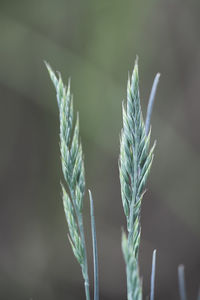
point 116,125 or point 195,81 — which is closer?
point 116,125

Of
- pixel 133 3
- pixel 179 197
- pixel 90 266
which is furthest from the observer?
pixel 90 266

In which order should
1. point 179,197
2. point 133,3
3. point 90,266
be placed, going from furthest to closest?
point 90,266, point 179,197, point 133,3

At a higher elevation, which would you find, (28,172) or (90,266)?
(28,172)

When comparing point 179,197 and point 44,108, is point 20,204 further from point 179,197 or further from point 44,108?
point 179,197

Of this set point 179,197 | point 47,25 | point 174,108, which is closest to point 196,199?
point 179,197

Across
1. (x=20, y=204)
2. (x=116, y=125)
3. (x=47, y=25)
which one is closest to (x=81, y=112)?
(x=116, y=125)

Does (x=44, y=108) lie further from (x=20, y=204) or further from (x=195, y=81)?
(x=195, y=81)

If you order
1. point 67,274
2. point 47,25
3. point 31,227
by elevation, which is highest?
point 47,25
